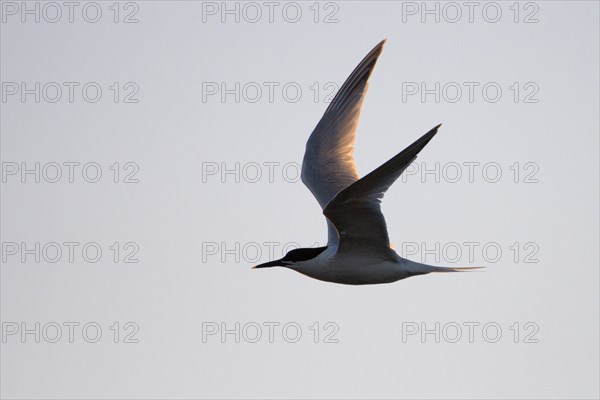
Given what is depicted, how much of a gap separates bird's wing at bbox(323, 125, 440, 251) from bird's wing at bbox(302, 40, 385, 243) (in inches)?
92.6

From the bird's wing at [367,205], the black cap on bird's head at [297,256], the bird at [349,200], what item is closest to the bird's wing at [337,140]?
the bird at [349,200]

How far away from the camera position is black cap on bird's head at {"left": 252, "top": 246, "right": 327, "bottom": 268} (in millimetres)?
10422

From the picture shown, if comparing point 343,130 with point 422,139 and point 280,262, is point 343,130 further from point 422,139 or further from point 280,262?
point 422,139


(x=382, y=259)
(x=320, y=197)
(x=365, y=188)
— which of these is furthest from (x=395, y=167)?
(x=320, y=197)

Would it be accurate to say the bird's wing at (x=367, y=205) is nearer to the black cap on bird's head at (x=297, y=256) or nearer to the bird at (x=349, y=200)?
the bird at (x=349, y=200)

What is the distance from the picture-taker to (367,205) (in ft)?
30.8

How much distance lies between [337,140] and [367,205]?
3.49 m

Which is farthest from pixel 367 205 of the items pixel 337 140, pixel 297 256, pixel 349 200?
pixel 337 140

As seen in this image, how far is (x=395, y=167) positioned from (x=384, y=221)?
38.7 inches

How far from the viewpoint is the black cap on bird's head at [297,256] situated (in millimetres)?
10422

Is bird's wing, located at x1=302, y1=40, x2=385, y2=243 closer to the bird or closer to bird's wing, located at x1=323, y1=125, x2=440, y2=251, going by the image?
the bird

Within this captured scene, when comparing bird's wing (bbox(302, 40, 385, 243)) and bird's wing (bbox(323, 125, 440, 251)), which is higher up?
bird's wing (bbox(302, 40, 385, 243))

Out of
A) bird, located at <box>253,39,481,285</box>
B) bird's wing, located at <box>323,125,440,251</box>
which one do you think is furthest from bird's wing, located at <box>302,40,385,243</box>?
bird's wing, located at <box>323,125,440,251</box>

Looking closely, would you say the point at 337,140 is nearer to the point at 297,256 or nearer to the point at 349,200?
the point at 297,256
